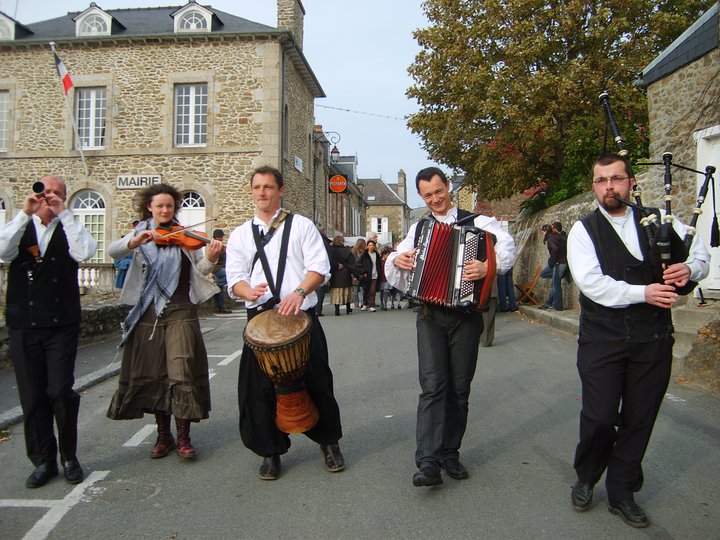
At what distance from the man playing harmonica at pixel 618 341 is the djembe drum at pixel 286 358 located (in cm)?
163

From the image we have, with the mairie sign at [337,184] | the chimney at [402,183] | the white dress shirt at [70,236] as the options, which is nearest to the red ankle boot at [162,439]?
the white dress shirt at [70,236]

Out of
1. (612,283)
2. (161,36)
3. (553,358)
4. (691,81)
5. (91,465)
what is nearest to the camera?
(612,283)

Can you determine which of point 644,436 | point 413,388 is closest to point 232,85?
point 413,388

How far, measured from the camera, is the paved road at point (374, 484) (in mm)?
3309

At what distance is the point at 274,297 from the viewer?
13.2 ft

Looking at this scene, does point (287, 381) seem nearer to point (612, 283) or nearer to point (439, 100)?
point (612, 283)

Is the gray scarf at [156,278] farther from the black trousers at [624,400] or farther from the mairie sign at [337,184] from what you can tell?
the mairie sign at [337,184]

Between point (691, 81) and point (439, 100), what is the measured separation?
Result: 9809mm

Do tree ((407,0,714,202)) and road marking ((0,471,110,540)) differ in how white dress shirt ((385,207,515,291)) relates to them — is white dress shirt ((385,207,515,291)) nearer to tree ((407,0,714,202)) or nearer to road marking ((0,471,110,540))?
road marking ((0,471,110,540))

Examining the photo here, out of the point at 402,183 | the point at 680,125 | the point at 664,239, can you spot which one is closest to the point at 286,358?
the point at 664,239

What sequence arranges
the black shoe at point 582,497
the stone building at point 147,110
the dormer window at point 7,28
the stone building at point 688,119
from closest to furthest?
1. the black shoe at point 582,497
2. the stone building at point 688,119
3. the stone building at point 147,110
4. the dormer window at point 7,28

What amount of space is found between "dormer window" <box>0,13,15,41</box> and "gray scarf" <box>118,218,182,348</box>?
2426 centimetres

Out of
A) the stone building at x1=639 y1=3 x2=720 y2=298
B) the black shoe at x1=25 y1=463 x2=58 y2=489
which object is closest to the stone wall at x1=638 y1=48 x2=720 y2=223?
the stone building at x1=639 y1=3 x2=720 y2=298

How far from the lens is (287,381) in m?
3.87
